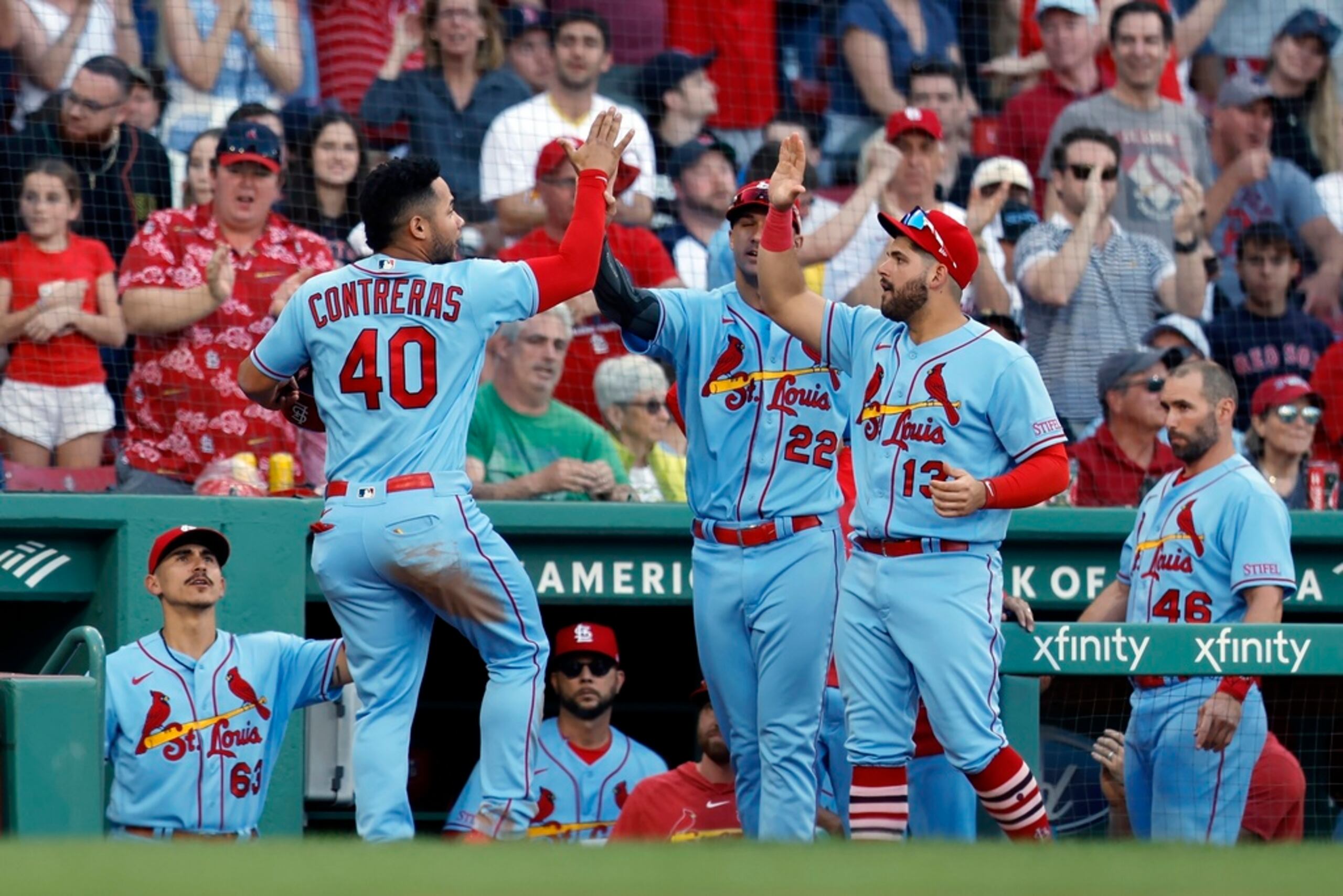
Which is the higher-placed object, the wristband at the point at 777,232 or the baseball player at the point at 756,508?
the wristband at the point at 777,232

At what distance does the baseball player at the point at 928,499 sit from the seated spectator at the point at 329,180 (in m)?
2.76

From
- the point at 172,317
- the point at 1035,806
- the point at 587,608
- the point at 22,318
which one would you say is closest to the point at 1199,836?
the point at 1035,806

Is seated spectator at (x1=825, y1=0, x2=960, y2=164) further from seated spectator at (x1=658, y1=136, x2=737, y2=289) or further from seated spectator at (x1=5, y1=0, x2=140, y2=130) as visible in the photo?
seated spectator at (x1=5, y1=0, x2=140, y2=130)

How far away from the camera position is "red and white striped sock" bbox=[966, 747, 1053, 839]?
5275mm

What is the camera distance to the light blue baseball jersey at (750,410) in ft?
18.6

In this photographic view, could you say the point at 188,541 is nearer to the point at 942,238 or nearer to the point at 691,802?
the point at 691,802

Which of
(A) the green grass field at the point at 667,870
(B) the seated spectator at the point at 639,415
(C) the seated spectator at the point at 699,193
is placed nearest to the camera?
(A) the green grass field at the point at 667,870

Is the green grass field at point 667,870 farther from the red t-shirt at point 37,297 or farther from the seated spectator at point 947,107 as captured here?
the seated spectator at point 947,107

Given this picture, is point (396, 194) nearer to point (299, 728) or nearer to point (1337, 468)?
point (299, 728)

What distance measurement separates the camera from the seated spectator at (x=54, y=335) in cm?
706

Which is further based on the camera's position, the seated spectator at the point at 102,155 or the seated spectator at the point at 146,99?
the seated spectator at the point at 146,99

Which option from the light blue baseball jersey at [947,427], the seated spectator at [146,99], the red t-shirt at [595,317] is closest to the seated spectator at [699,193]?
the red t-shirt at [595,317]

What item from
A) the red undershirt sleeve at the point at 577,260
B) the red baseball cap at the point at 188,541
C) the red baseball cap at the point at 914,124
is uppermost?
the red baseball cap at the point at 914,124

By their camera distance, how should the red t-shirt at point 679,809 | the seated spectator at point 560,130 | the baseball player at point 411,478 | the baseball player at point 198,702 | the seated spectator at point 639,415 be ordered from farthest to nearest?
1. the seated spectator at point 560,130
2. the seated spectator at point 639,415
3. the red t-shirt at point 679,809
4. the baseball player at point 198,702
5. the baseball player at point 411,478
